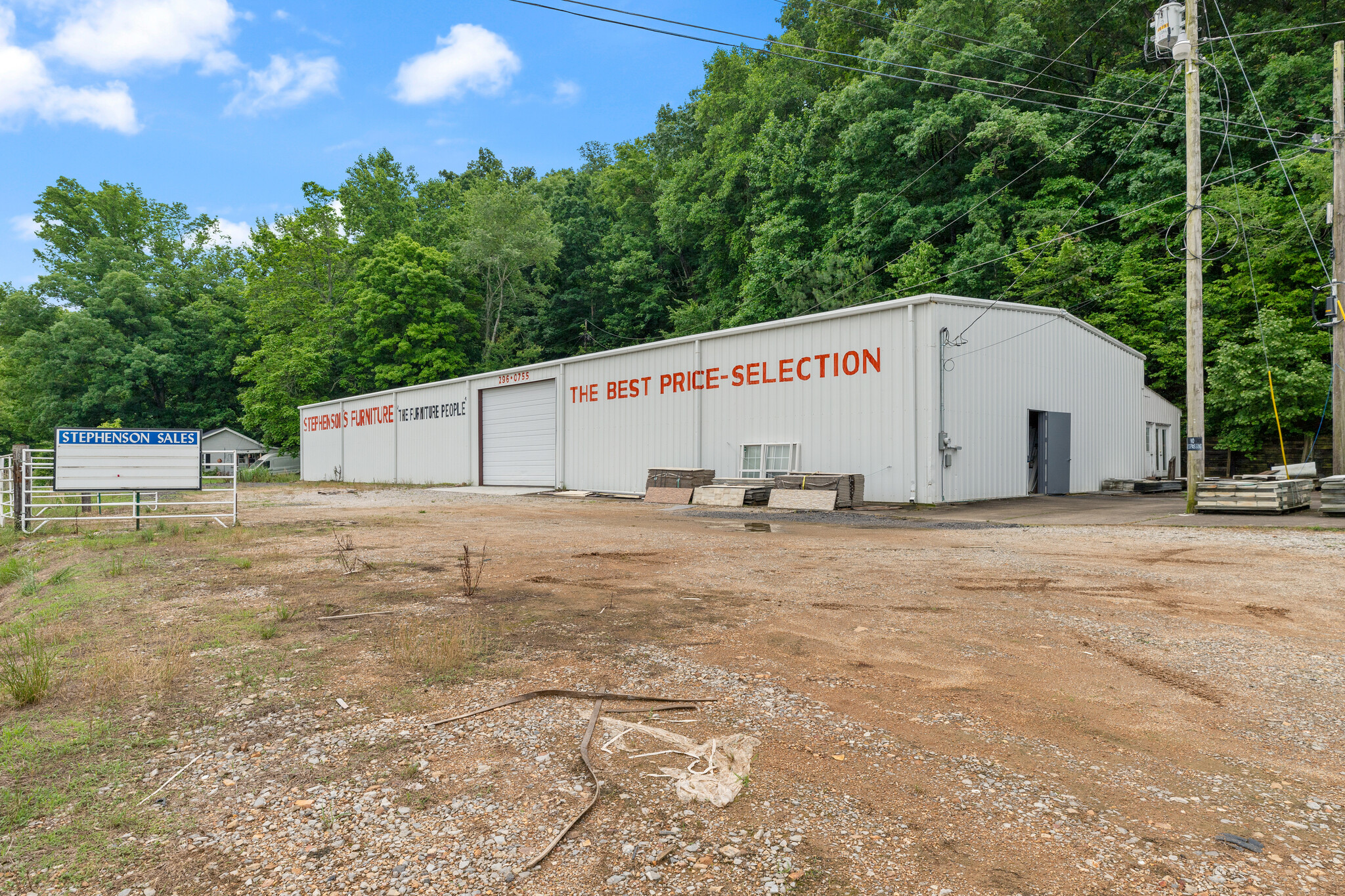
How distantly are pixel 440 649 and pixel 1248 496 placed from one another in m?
15.6

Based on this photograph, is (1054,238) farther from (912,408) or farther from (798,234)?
(912,408)

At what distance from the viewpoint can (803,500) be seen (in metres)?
16.7

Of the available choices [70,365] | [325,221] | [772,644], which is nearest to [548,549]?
[772,644]

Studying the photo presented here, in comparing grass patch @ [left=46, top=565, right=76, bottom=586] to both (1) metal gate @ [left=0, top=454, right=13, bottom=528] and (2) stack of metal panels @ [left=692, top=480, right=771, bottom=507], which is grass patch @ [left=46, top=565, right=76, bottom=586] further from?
(2) stack of metal panels @ [left=692, top=480, right=771, bottom=507]

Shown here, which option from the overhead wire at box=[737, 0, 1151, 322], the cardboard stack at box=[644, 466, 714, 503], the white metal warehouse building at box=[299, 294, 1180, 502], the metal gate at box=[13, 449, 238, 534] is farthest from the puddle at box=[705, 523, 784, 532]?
the overhead wire at box=[737, 0, 1151, 322]

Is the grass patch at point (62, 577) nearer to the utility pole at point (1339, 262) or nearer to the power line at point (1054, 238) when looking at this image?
the utility pole at point (1339, 262)

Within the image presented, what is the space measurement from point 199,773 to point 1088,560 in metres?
9.11

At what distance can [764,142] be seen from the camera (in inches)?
1532

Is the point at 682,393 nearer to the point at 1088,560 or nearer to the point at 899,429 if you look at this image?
the point at 899,429

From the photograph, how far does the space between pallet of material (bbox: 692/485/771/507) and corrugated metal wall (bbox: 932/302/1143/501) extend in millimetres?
4164

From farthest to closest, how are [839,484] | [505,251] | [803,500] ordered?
[505,251]
[803,500]
[839,484]

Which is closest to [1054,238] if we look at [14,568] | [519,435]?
[519,435]

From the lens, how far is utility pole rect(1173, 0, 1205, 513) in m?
14.1

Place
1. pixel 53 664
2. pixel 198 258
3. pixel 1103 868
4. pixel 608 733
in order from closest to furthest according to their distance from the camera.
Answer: pixel 1103 868 → pixel 608 733 → pixel 53 664 → pixel 198 258
